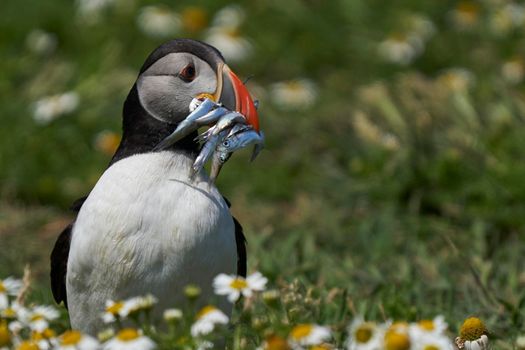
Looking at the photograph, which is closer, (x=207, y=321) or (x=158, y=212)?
(x=207, y=321)

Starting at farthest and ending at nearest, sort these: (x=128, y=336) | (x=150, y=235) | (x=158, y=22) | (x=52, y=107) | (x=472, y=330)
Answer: (x=158, y=22), (x=52, y=107), (x=150, y=235), (x=472, y=330), (x=128, y=336)

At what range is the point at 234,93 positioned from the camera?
3.88 m

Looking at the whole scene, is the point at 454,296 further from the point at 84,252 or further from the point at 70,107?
the point at 70,107

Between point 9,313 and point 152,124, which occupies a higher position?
point 152,124

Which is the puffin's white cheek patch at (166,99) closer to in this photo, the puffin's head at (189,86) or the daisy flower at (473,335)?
the puffin's head at (189,86)

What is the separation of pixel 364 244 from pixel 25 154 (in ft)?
7.04

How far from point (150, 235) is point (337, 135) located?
3.99m

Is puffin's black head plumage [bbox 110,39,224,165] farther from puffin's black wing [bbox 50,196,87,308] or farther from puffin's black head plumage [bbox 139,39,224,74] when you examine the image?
puffin's black wing [bbox 50,196,87,308]

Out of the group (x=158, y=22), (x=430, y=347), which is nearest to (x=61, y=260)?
(x=430, y=347)

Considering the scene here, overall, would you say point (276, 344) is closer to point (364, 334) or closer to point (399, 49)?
point (364, 334)

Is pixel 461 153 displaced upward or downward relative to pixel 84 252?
downward

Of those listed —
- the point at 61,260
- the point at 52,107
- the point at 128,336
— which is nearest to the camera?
the point at 128,336

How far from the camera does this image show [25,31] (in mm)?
8383

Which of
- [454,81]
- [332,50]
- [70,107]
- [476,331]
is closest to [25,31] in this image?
[70,107]
